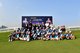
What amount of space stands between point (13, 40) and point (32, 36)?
75.8 inches

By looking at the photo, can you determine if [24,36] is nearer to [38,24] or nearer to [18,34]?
[18,34]

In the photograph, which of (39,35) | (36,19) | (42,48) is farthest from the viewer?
(36,19)

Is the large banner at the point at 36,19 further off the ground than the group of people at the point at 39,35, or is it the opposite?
the large banner at the point at 36,19

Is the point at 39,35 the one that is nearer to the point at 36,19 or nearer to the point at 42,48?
the point at 36,19

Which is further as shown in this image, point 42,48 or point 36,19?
point 36,19

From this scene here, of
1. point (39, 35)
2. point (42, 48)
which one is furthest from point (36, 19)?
point (42, 48)

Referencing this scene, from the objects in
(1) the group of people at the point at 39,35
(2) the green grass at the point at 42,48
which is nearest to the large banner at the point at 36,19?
(1) the group of people at the point at 39,35

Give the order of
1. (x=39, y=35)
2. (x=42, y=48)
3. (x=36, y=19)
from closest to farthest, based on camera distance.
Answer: (x=42, y=48)
(x=39, y=35)
(x=36, y=19)

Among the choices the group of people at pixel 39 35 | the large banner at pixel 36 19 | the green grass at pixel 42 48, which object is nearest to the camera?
the green grass at pixel 42 48

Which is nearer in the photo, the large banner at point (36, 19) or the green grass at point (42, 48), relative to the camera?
the green grass at point (42, 48)

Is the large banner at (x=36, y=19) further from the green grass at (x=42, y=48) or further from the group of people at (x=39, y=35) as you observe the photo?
the green grass at (x=42, y=48)

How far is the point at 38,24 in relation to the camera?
24.1m

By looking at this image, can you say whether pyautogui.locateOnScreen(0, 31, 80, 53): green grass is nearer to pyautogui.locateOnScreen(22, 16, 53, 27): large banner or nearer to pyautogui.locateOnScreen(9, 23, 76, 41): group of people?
pyautogui.locateOnScreen(9, 23, 76, 41): group of people

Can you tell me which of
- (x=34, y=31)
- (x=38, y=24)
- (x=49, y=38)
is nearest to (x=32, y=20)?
(x=38, y=24)
